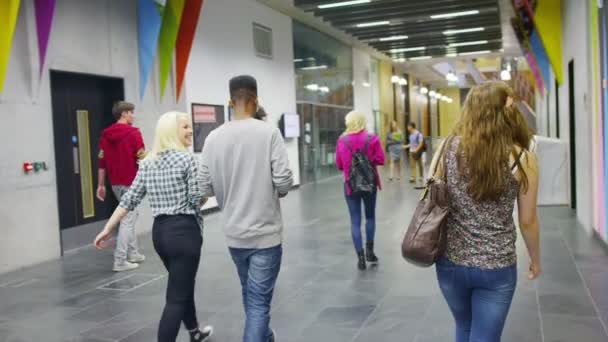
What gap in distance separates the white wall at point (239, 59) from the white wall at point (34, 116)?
2.30 m

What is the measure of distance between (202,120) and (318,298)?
19.7 ft

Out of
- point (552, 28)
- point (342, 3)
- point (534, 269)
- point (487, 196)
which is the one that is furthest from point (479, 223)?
point (342, 3)

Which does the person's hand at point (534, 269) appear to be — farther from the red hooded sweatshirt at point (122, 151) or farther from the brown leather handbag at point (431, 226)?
the red hooded sweatshirt at point (122, 151)

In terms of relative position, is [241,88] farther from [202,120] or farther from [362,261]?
[202,120]

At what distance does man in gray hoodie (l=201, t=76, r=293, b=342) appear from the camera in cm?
280

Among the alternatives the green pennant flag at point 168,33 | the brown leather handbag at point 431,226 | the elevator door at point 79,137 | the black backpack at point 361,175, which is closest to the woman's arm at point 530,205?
the brown leather handbag at point 431,226

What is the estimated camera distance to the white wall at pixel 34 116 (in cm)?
613

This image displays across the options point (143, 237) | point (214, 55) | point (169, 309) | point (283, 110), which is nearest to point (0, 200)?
point (143, 237)

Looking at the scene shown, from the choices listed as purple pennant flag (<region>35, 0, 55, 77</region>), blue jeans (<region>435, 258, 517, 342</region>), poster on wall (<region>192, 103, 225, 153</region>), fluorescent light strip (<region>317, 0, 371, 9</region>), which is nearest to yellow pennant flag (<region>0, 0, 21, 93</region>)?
purple pennant flag (<region>35, 0, 55, 77</region>)

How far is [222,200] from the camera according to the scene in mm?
2918

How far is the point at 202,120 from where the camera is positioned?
10031mm

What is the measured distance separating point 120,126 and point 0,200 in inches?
57.8

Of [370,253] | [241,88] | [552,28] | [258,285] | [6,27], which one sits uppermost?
[552,28]

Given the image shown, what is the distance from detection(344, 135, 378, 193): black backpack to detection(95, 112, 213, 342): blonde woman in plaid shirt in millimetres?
2316
